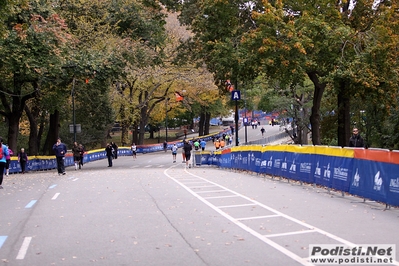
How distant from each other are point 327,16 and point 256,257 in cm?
2153

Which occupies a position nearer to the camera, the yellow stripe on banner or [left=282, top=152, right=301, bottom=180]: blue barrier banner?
the yellow stripe on banner

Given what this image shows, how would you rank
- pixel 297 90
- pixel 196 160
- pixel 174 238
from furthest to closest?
pixel 297 90 → pixel 196 160 → pixel 174 238

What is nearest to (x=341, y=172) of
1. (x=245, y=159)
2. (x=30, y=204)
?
(x=30, y=204)

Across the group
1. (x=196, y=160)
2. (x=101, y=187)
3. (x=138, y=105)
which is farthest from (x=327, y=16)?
(x=138, y=105)

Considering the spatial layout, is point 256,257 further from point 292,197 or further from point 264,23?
point 264,23

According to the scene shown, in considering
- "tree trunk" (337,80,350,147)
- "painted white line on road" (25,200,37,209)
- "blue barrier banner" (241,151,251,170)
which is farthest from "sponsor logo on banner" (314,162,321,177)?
"tree trunk" (337,80,350,147)

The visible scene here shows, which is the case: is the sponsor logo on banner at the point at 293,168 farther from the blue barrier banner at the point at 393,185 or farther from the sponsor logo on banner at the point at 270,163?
the blue barrier banner at the point at 393,185

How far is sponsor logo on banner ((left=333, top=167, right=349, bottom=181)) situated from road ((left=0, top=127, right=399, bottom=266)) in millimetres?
510

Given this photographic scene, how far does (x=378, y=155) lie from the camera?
12695 mm

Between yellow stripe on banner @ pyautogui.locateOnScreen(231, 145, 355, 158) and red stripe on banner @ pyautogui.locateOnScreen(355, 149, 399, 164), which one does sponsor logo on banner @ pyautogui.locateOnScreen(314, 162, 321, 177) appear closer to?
yellow stripe on banner @ pyautogui.locateOnScreen(231, 145, 355, 158)

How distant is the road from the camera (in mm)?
7855

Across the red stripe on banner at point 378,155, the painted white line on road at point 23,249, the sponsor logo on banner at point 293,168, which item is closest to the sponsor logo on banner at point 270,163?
the sponsor logo on banner at point 293,168

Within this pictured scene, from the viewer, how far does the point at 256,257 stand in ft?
24.9

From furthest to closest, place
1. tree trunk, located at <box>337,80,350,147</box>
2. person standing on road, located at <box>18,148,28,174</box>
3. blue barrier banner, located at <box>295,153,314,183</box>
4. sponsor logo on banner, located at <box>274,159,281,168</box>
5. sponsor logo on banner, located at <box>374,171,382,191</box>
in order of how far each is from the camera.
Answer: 1. person standing on road, located at <box>18,148,28,174</box>
2. tree trunk, located at <box>337,80,350,147</box>
3. sponsor logo on banner, located at <box>274,159,281,168</box>
4. blue barrier banner, located at <box>295,153,314,183</box>
5. sponsor logo on banner, located at <box>374,171,382,191</box>
